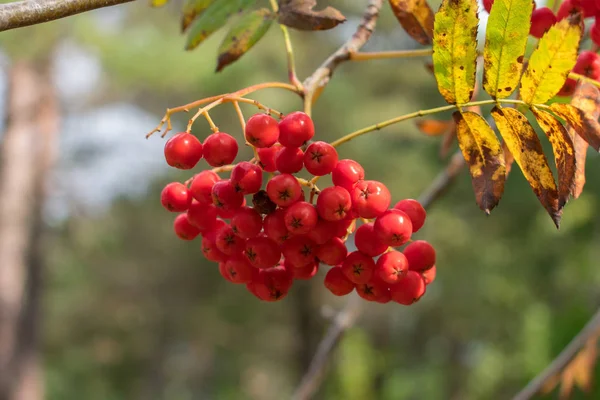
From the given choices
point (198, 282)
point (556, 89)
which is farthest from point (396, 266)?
point (198, 282)

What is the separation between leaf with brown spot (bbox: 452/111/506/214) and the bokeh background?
91cm

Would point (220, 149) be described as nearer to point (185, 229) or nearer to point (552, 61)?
point (185, 229)

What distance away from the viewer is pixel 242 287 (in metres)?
12.7

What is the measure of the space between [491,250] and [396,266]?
10.6 m

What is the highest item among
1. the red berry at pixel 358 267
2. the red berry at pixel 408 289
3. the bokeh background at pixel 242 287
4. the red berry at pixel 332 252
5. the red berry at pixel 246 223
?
the red berry at pixel 246 223

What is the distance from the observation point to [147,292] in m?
15.4

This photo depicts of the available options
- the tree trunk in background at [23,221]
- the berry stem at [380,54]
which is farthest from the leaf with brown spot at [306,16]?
the tree trunk in background at [23,221]

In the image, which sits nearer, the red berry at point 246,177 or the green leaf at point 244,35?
the red berry at point 246,177

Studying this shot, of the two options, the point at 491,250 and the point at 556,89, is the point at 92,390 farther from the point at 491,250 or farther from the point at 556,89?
the point at 556,89

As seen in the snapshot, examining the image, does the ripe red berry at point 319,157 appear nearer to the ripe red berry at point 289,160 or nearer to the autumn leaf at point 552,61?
the ripe red berry at point 289,160

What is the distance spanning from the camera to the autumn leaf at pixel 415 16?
789 mm

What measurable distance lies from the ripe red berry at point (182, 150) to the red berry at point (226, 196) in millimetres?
42

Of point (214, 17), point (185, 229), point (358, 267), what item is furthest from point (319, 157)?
point (214, 17)

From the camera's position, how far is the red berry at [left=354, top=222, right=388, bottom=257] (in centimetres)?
69
